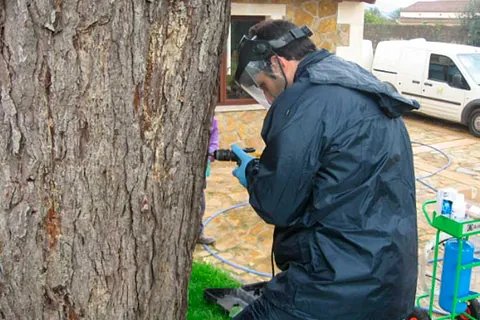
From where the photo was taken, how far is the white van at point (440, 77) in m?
12.6

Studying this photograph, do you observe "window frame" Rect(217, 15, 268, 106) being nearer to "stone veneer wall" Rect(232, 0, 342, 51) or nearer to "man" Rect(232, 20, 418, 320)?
"stone veneer wall" Rect(232, 0, 342, 51)

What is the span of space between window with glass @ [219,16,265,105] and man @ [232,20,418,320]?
6320 mm

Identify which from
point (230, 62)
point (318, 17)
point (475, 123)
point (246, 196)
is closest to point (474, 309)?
point (246, 196)

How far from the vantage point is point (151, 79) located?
1.51 meters

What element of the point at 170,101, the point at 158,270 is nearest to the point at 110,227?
the point at 158,270

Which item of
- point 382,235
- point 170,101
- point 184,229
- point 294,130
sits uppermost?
point 170,101

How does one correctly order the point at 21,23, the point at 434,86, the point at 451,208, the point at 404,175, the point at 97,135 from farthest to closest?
the point at 434,86 < the point at 451,208 < the point at 404,175 < the point at 97,135 < the point at 21,23

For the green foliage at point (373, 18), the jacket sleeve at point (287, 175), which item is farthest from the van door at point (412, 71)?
the green foliage at point (373, 18)

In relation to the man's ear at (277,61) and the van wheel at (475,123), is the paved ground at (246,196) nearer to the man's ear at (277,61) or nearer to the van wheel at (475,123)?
the van wheel at (475,123)

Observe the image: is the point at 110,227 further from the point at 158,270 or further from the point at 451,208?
the point at 451,208

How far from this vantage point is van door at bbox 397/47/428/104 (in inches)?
536

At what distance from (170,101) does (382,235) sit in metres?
1.10

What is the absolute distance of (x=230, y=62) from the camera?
8.55 m

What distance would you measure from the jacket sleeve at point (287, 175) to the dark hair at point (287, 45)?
1.55 feet
